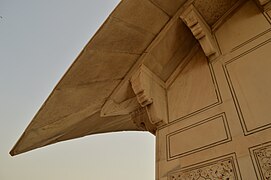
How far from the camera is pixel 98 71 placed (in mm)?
1405

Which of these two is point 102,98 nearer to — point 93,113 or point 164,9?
point 93,113

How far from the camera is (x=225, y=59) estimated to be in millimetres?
1267

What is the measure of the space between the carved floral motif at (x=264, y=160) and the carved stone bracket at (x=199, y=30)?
637mm

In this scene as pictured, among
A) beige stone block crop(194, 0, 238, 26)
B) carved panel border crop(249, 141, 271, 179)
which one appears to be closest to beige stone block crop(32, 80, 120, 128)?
beige stone block crop(194, 0, 238, 26)

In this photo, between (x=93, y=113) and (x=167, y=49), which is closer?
(x=167, y=49)

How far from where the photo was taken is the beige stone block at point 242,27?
1219 millimetres

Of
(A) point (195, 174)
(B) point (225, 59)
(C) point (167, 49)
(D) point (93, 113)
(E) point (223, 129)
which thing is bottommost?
(A) point (195, 174)

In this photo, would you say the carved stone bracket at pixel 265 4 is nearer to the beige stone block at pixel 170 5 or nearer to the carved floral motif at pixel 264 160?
the beige stone block at pixel 170 5

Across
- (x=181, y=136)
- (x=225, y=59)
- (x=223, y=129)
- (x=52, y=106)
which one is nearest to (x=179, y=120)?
(x=181, y=136)

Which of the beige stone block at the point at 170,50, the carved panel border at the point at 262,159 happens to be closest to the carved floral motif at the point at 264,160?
the carved panel border at the point at 262,159

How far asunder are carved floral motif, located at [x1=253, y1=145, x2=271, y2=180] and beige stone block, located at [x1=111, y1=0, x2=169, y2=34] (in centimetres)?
88

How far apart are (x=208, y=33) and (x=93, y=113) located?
942 millimetres

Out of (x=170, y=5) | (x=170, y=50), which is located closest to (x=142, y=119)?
(x=170, y=50)

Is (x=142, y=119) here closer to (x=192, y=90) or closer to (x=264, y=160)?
(x=192, y=90)
